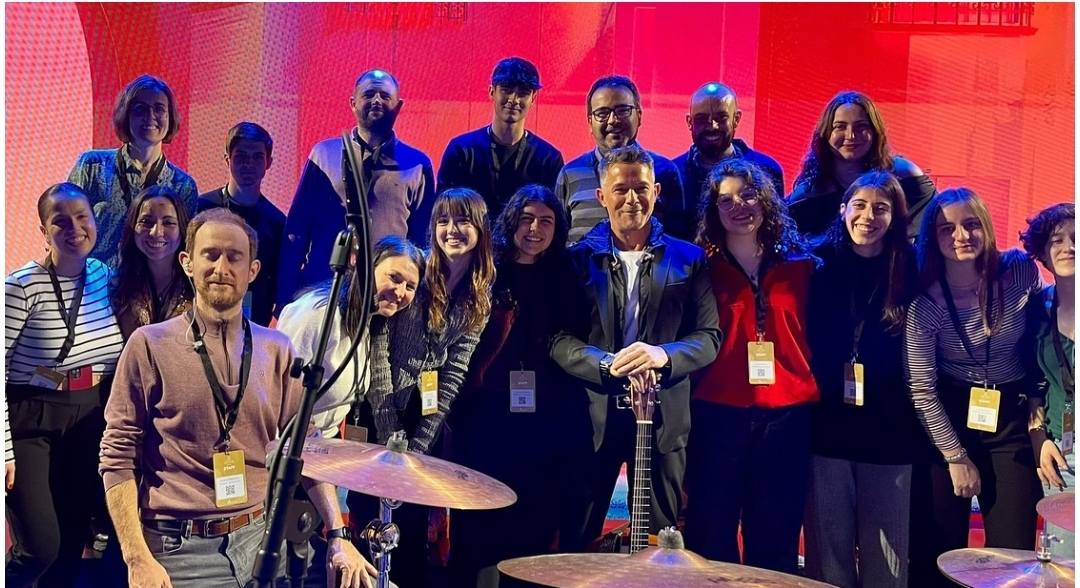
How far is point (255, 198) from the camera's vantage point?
4102 mm

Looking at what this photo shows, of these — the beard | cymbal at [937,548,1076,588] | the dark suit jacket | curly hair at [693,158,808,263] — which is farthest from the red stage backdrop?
cymbal at [937,548,1076,588]

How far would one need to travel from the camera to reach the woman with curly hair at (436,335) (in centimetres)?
400

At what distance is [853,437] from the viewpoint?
13.1ft

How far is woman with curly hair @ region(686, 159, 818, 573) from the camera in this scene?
3.96 m

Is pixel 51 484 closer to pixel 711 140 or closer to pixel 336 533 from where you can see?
pixel 336 533

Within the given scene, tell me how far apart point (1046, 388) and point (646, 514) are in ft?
4.46

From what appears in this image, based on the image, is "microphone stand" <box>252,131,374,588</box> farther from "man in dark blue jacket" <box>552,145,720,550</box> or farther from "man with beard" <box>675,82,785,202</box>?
"man with beard" <box>675,82,785,202</box>

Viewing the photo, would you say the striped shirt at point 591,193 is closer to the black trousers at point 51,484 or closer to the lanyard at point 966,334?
the lanyard at point 966,334

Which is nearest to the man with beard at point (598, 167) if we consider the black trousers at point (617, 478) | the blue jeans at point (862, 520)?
the black trousers at point (617, 478)

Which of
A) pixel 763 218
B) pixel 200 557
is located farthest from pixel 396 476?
pixel 763 218

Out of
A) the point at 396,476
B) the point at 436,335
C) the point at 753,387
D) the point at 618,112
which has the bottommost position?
the point at 396,476

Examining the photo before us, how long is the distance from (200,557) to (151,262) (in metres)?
0.96

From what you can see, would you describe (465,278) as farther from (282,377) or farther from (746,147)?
(746,147)

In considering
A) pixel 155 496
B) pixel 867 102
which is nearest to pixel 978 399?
pixel 867 102
